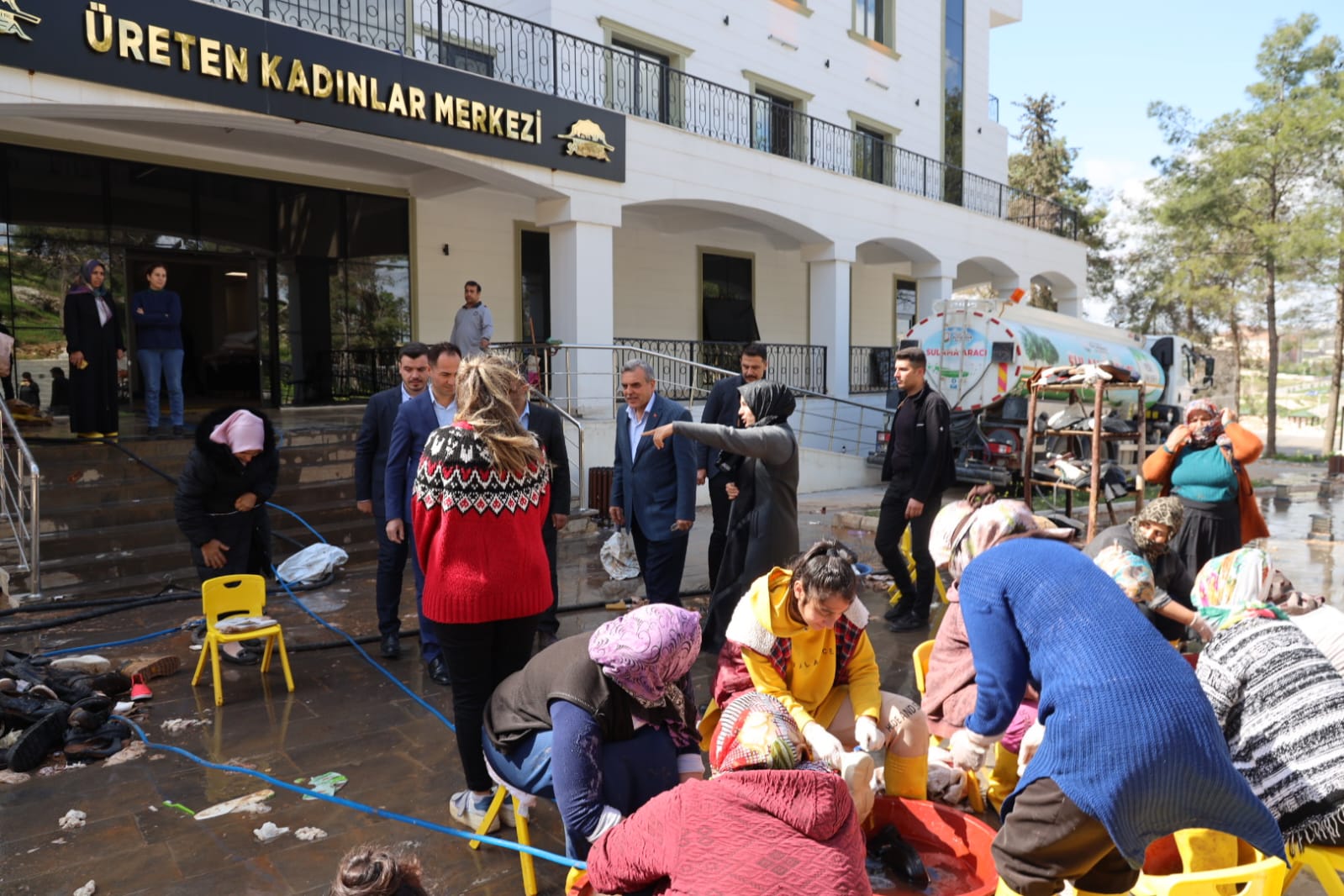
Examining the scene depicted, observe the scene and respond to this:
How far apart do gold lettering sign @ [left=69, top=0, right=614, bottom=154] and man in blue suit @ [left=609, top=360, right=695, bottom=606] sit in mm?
5633

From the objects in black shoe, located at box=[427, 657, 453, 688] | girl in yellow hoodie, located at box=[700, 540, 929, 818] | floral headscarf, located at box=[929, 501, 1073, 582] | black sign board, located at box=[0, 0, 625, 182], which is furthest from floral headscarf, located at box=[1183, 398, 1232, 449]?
black sign board, located at box=[0, 0, 625, 182]

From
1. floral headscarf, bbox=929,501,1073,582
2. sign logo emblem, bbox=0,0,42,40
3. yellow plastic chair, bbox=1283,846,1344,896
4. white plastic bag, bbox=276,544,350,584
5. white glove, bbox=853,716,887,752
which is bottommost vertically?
white plastic bag, bbox=276,544,350,584

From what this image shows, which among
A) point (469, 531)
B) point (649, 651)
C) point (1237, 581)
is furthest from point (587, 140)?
point (649, 651)

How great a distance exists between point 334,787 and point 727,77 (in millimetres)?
13921

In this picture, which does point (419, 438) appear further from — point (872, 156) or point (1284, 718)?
point (872, 156)

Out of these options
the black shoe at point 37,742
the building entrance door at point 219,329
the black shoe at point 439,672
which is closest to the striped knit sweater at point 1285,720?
the black shoe at point 439,672

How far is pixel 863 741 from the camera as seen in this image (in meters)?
2.97

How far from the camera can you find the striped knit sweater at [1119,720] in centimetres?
200

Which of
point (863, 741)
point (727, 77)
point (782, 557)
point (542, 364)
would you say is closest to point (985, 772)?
point (863, 741)

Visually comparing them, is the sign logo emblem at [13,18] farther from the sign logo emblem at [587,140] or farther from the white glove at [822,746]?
the white glove at [822,746]

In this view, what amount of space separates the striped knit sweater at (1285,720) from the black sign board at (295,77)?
30.0 ft

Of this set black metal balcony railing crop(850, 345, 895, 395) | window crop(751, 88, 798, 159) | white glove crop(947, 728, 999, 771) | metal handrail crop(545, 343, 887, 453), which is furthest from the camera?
black metal balcony railing crop(850, 345, 895, 395)

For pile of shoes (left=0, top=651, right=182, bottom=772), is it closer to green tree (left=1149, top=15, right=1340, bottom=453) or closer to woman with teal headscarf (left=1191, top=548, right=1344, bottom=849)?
woman with teal headscarf (left=1191, top=548, right=1344, bottom=849)

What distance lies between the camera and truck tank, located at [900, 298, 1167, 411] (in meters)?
12.1
